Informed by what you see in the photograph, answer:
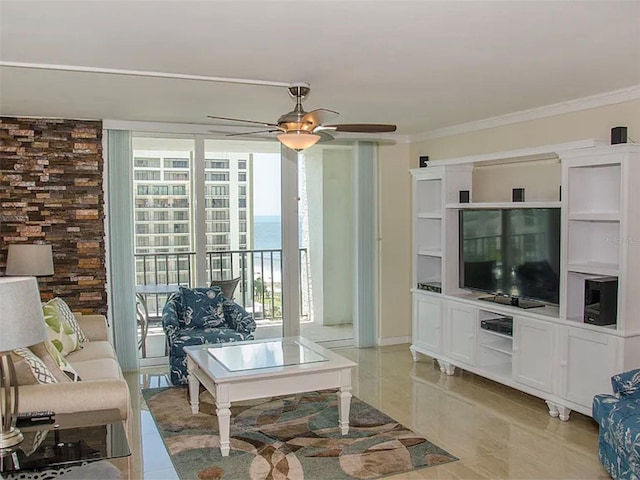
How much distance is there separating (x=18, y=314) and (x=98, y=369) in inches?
72.9

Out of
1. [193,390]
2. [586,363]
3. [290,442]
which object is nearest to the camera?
[290,442]

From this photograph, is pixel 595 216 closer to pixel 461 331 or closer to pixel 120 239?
pixel 461 331

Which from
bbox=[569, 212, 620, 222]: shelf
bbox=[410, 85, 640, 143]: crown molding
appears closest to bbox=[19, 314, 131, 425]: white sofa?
bbox=[569, 212, 620, 222]: shelf

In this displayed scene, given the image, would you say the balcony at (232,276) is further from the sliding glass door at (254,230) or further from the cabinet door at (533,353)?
the cabinet door at (533,353)

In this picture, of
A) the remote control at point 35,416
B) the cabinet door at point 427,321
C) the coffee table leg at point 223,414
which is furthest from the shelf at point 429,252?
the remote control at point 35,416

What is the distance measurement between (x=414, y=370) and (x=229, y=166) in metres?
2.86

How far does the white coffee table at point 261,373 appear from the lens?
3.92 metres

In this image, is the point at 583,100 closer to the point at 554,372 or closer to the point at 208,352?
the point at 554,372

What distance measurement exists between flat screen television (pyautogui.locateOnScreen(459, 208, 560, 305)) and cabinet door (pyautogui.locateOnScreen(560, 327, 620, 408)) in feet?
1.44

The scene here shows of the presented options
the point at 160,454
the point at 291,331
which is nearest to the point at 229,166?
the point at 291,331

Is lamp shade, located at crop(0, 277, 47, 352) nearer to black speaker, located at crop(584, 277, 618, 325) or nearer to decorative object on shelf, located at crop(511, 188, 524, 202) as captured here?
black speaker, located at crop(584, 277, 618, 325)

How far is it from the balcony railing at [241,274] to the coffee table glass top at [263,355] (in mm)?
1774

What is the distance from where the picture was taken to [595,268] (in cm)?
442

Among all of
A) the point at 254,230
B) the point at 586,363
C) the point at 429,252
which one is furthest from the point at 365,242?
the point at 586,363
